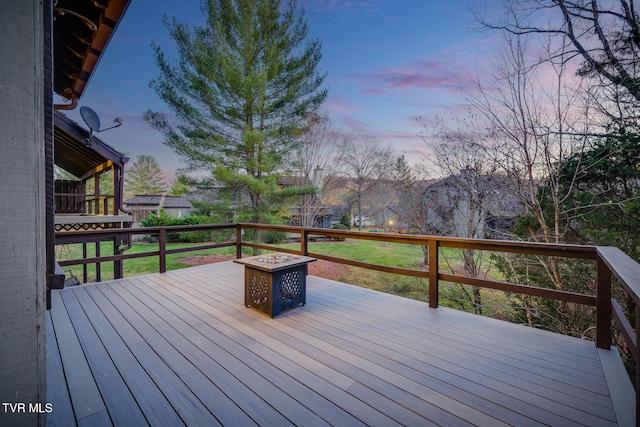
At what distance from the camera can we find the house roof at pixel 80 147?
18.3 ft

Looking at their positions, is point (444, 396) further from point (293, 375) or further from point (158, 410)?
point (158, 410)

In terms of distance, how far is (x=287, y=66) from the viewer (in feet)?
26.4

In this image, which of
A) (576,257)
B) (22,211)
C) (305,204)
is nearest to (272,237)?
(305,204)

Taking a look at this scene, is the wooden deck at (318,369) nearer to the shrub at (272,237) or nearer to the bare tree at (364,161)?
the shrub at (272,237)

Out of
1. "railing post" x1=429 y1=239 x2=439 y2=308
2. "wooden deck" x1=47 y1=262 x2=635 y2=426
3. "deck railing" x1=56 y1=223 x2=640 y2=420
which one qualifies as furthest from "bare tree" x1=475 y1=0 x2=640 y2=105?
"wooden deck" x1=47 y1=262 x2=635 y2=426

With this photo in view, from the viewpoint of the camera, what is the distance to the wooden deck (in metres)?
1.58

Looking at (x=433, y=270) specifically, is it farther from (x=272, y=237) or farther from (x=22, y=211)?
(x=272, y=237)

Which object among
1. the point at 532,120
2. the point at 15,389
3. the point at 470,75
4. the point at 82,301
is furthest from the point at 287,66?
the point at 15,389

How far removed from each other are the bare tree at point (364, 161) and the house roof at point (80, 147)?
737 cm

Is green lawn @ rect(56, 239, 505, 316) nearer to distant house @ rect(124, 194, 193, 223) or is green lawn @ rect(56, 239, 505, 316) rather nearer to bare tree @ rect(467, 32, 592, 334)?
bare tree @ rect(467, 32, 592, 334)

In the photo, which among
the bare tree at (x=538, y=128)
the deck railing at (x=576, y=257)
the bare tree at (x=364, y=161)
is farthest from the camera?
the bare tree at (x=364, y=161)

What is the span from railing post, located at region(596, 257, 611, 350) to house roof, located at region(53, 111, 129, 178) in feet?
25.0

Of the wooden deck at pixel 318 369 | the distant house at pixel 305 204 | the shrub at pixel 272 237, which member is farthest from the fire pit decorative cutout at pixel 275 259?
the distant house at pixel 305 204

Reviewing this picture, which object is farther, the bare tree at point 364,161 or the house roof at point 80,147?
the bare tree at point 364,161
